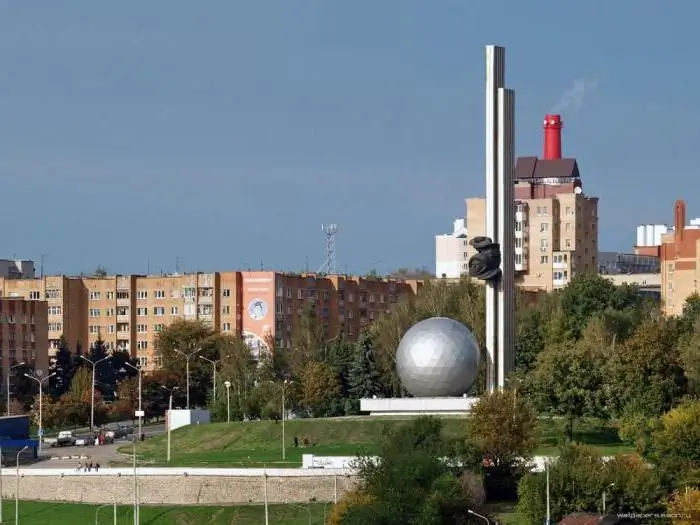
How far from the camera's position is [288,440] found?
265ft

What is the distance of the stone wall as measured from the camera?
66.2 m

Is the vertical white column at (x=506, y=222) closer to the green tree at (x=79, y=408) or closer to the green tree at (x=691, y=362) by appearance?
the green tree at (x=691, y=362)

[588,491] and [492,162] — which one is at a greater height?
[492,162]

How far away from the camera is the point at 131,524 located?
6550 cm

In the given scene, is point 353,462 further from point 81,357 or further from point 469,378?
point 81,357

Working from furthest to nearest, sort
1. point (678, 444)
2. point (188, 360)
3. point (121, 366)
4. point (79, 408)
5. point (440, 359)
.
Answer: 1. point (121, 366)
2. point (188, 360)
3. point (79, 408)
4. point (440, 359)
5. point (678, 444)

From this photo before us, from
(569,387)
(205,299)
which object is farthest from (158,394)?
(569,387)

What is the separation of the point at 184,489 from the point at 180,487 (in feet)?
0.69

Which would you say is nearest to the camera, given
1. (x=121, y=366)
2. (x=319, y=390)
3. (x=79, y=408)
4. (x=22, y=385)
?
(x=319, y=390)

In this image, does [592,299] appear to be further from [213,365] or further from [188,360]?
[188,360]

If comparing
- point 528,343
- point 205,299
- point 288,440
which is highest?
point 205,299

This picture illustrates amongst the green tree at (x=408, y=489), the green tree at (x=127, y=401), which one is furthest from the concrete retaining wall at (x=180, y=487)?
the green tree at (x=127, y=401)

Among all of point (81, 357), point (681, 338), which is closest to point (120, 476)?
point (681, 338)

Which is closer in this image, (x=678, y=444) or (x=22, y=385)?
(x=678, y=444)
